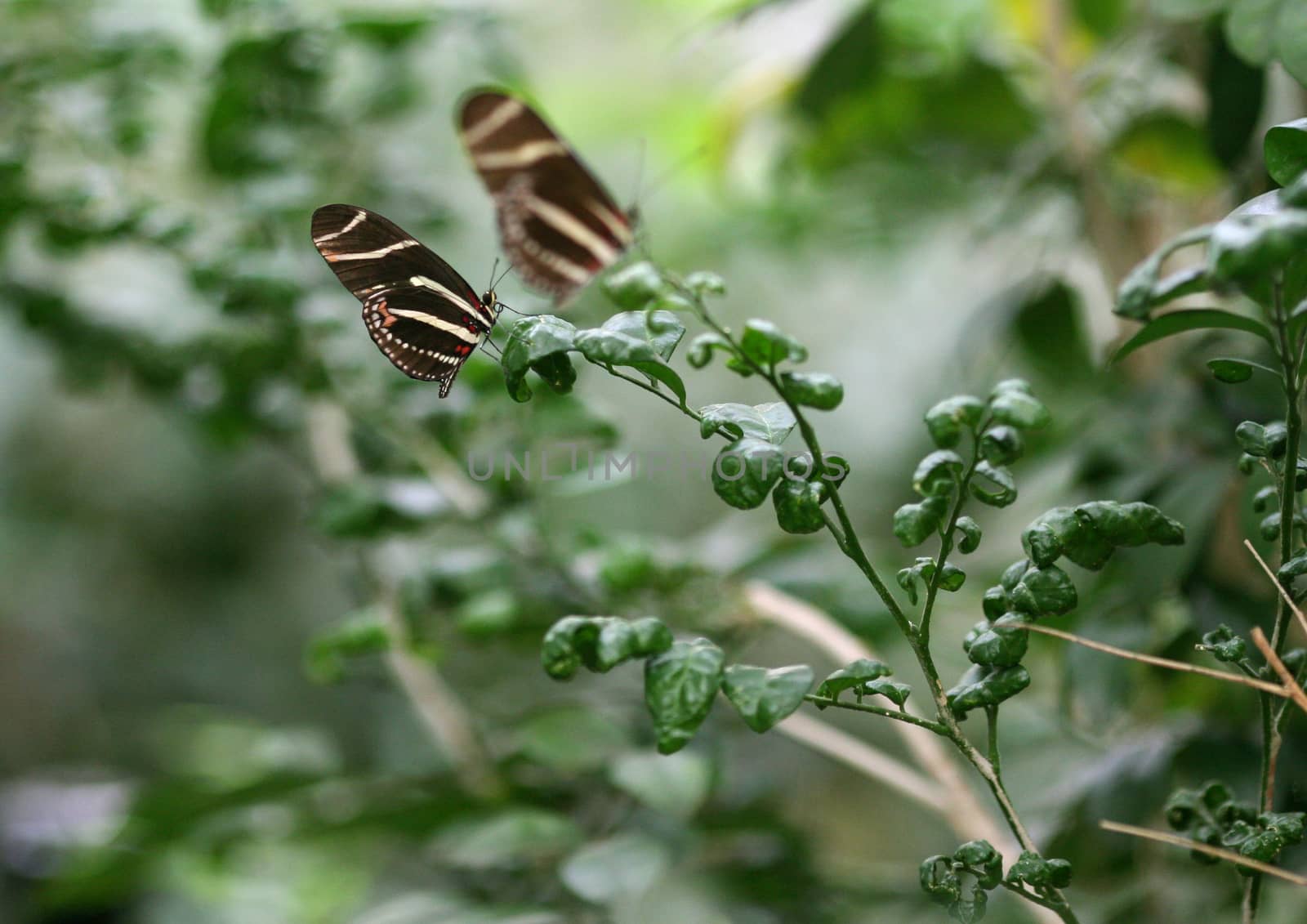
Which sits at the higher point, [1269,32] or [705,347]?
[1269,32]

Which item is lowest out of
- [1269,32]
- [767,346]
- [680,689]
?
[680,689]

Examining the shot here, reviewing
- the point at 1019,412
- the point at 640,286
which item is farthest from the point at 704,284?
the point at 1019,412

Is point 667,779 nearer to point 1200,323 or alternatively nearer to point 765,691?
point 765,691

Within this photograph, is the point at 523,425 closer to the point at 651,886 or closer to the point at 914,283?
the point at 651,886

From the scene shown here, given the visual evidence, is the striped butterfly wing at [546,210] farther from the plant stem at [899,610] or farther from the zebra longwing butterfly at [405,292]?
the plant stem at [899,610]

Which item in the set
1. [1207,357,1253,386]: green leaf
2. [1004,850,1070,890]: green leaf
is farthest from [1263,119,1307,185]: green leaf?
[1004,850,1070,890]: green leaf

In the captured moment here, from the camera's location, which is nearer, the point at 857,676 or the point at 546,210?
the point at 857,676

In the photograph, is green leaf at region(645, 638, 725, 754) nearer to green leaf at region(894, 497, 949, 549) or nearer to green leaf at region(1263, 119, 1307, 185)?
green leaf at region(894, 497, 949, 549)

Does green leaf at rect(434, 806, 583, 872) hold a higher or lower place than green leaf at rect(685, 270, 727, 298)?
lower
